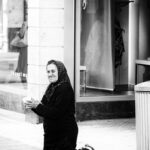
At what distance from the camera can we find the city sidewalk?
995 cm

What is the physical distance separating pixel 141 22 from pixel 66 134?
8.35 m

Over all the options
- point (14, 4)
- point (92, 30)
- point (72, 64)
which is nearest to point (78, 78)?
point (72, 64)

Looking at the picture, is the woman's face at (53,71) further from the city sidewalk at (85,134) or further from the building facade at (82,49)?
the building facade at (82,49)

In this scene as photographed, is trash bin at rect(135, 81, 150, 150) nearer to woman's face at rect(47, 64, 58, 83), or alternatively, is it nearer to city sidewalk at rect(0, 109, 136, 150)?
woman's face at rect(47, 64, 58, 83)

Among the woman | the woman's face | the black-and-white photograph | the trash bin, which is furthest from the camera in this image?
the black-and-white photograph

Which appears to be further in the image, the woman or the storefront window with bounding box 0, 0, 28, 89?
the storefront window with bounding box 0, 0, 28, 89

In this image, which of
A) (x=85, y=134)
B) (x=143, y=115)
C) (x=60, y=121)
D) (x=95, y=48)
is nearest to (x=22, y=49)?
(x=95, y=48)

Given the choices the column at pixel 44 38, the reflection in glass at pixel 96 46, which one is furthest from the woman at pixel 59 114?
the reflection in glass at pixel 96 46

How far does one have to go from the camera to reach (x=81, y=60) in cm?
1297

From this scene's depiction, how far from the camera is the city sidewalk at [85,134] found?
9.95m

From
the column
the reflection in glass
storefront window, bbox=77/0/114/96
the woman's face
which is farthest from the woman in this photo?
the reflection in glass

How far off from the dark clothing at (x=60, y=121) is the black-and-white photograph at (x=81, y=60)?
3.78 m

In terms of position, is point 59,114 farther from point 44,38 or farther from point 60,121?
point 44,38

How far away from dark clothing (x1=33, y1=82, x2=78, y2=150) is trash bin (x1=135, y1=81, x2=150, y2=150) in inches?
46.5
